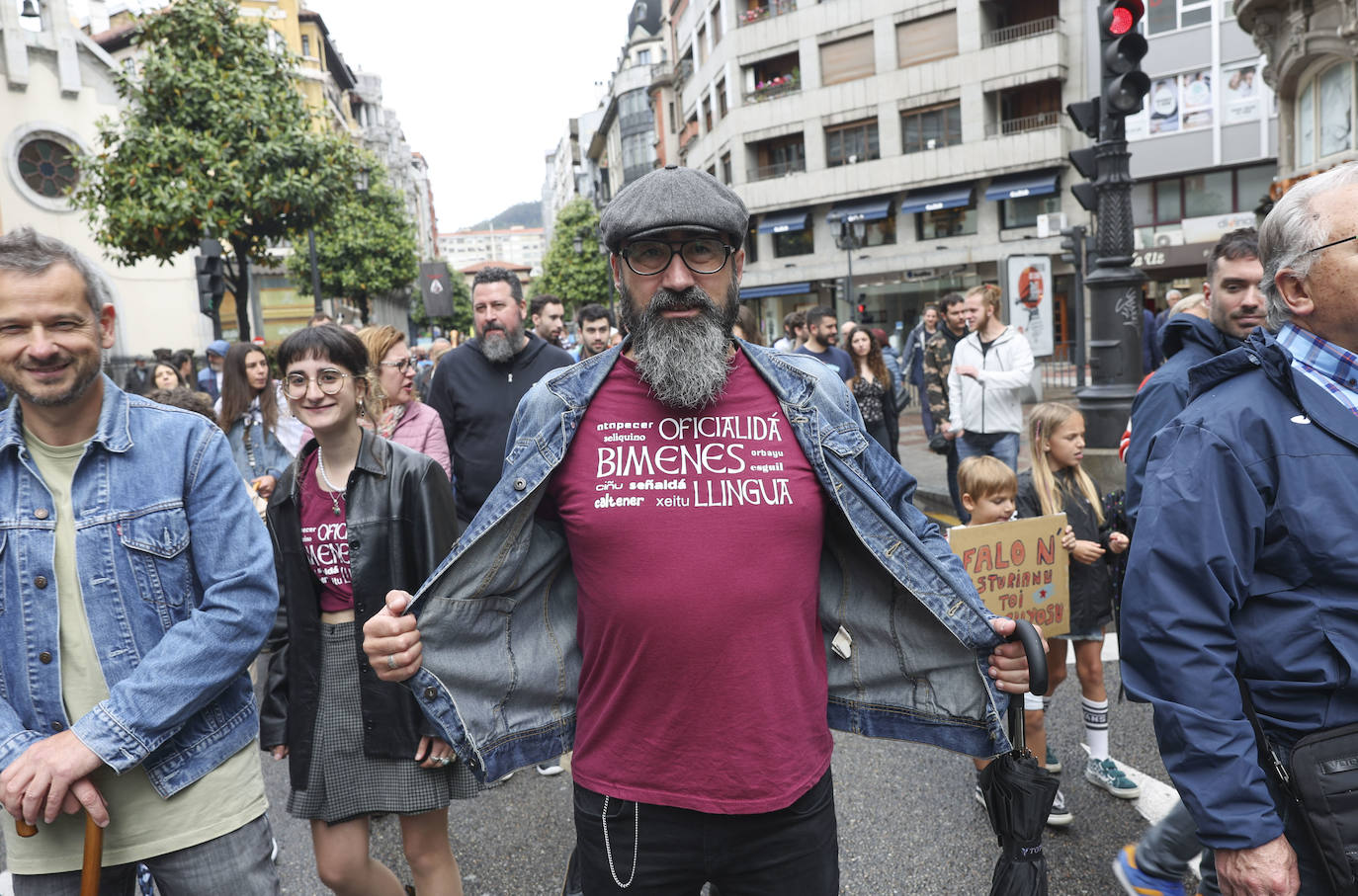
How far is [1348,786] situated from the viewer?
1.78m

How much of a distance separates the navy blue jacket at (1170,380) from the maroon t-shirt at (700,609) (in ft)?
5.58

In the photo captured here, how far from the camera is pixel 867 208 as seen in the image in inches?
1422

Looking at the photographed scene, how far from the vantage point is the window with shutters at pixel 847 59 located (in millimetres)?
35250

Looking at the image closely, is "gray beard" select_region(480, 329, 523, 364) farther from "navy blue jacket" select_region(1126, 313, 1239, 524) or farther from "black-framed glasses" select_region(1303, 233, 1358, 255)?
"black-framed glasses" select_region(1303, 233, 1358, 255)

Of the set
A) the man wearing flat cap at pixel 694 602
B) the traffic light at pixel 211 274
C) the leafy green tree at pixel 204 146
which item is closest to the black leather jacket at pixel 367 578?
the man wearing flat cap at pixel 694 602

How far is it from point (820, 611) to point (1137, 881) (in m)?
1.81

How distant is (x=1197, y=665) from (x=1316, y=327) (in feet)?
2.49

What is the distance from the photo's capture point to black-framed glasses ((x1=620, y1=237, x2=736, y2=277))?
197 cm

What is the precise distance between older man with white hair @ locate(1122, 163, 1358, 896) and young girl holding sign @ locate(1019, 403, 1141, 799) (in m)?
2.13

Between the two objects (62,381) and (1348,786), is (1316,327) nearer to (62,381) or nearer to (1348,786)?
(1348,786)

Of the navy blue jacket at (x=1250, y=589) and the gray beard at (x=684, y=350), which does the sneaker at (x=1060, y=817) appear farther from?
the gray beard at (x=684, y=350)

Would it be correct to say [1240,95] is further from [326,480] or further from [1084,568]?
[326,480]

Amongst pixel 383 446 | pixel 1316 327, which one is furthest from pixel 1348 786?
pixel 383 446

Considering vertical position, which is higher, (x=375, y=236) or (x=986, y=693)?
(x=375, y=236)
